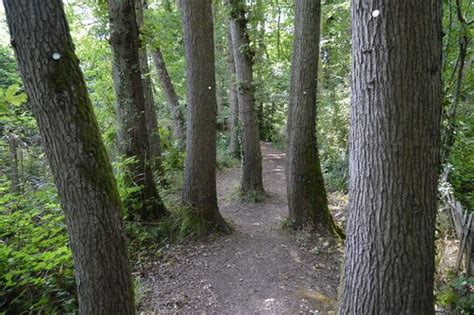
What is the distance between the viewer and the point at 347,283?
256 cm

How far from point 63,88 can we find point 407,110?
2249 mm

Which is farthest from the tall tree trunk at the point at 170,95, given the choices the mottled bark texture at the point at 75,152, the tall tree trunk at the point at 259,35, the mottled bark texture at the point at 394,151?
the mottled bark texture at the point at 394,151

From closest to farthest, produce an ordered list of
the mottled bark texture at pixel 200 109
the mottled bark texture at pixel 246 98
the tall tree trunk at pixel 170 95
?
1. the mottled bark texture at pixel 200 109
2. the mottled bark texture at pixel 246 98
3. the tall tree trunk at pixel 170 95

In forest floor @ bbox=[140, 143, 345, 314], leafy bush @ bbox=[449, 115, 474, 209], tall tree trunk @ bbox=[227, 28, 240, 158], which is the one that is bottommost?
forest floor @ bbox=[140, 143, 345, 314]

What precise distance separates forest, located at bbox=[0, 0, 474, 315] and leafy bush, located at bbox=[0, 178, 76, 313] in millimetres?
19

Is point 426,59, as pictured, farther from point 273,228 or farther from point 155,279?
point 273,228

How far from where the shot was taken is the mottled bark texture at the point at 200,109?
5.51 m

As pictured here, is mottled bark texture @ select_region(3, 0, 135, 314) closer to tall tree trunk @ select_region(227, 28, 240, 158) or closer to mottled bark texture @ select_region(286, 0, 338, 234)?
mottled bark texture @ select_region(286, 0, 338, 234)

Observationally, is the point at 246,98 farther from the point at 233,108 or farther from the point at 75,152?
the point at 75,152

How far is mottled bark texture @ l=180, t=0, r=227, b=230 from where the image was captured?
5.51 metres

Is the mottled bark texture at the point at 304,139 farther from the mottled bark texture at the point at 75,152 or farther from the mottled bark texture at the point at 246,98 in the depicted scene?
the mottled bark texture at the point at 75,152

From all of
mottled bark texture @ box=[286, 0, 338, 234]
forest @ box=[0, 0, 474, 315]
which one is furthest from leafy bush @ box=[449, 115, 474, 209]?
mottled bark texture @ box=[286, 0, 338, 234]

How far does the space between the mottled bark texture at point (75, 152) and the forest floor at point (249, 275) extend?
5.34 ft

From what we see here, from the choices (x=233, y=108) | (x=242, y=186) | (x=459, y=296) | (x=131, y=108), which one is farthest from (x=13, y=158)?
(x=233, y=108)
